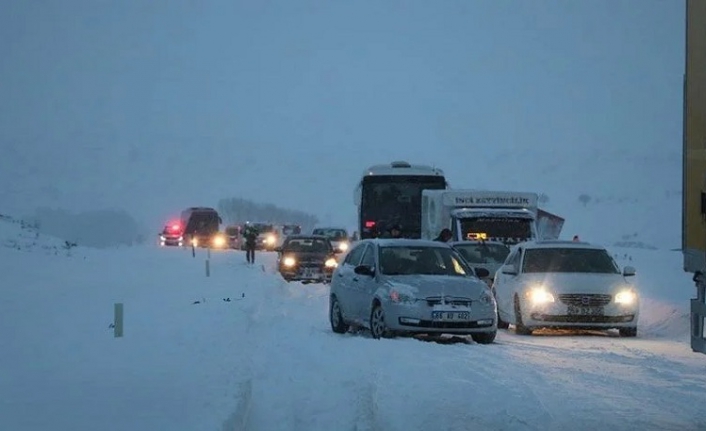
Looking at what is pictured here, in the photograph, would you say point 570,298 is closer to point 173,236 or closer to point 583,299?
point 583,299

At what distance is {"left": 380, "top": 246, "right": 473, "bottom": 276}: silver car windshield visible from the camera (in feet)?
55.5

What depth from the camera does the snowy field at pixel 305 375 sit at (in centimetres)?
886

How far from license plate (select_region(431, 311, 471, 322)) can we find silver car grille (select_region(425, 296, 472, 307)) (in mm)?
123

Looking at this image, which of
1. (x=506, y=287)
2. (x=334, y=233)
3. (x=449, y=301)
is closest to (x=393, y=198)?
(x=334, y=233)

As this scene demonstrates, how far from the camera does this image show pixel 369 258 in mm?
17547

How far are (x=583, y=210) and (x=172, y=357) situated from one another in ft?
373

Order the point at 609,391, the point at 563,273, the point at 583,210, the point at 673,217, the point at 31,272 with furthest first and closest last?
the point at 583,210, the point at 673,217, the point at 31,272, the point at 563,273, the point at 609,391

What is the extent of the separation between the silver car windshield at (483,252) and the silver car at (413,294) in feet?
20.8

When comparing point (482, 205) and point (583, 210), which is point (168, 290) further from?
point (583, 210)

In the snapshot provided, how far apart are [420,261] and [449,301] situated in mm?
1651

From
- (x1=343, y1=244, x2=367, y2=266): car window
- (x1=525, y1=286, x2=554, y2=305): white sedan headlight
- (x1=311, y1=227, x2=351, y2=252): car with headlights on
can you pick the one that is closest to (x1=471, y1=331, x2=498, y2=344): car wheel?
(x1=525, y1=286, x2=554, y2=305): white sedan headlight

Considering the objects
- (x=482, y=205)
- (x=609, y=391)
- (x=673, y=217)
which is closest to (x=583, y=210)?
(x=673, y=217)

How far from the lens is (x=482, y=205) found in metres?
27.5

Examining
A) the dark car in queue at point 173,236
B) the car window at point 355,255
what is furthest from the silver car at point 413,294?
the dark car in queue at point 173,236
